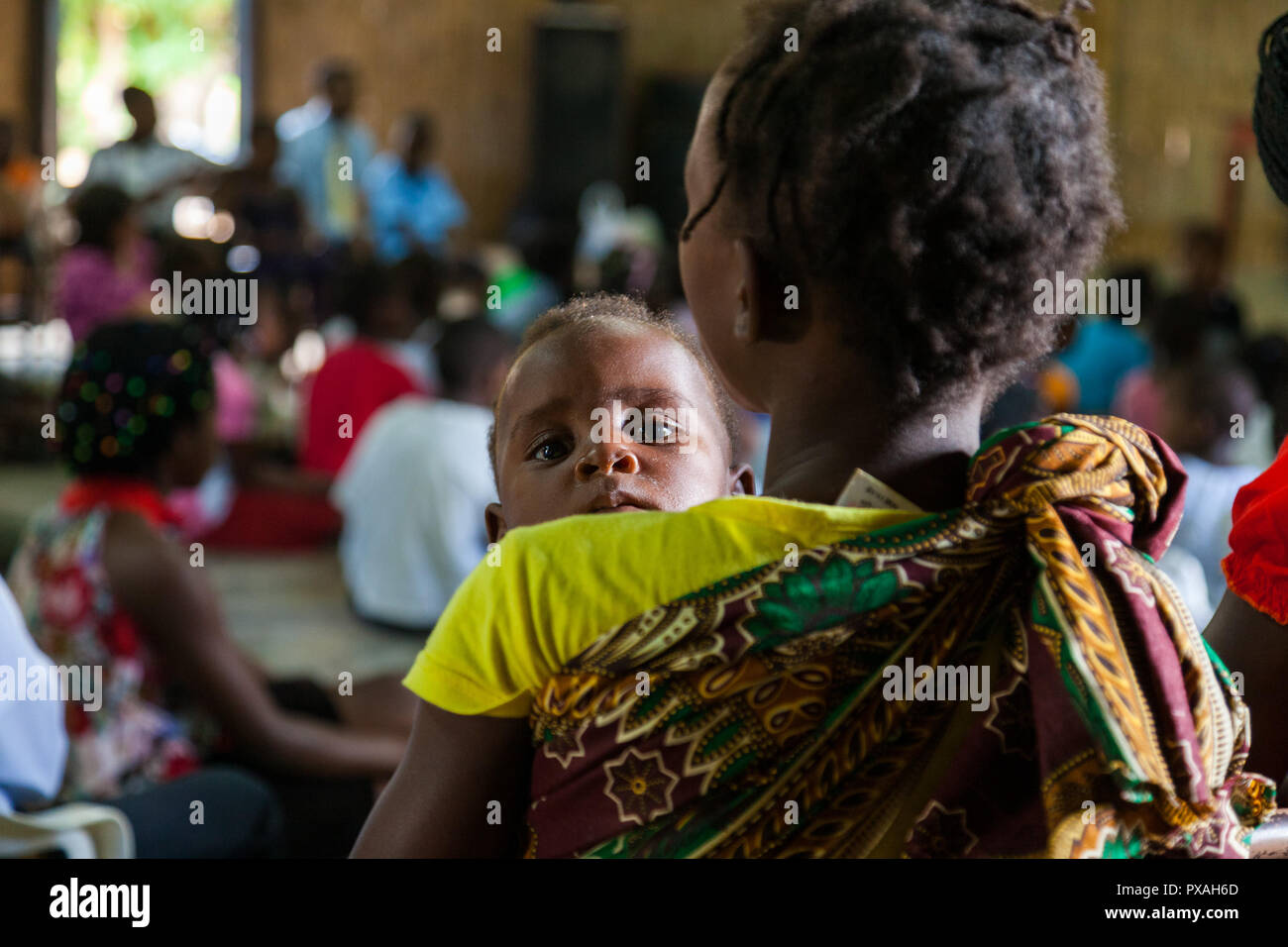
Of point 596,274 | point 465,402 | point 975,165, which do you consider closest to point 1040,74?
point 975,165

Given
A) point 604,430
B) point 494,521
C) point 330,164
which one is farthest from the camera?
point 330,164

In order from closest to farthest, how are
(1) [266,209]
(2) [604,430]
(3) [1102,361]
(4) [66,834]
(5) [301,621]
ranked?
(2) [604,430] < (4) [66,834] < (5) [301,621] < (3) [1102,361] < (1) [266,209]

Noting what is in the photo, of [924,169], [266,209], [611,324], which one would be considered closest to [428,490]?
[611,324]

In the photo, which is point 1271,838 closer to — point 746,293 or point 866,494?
point 866,494

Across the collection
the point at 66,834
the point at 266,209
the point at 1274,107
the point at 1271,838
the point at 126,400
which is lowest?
the point at 66,834

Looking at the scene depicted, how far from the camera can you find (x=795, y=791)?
841mm

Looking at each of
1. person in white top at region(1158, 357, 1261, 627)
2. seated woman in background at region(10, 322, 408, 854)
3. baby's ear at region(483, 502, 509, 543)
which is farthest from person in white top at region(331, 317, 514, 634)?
baby's ear at region(483, 502, 509, 543)

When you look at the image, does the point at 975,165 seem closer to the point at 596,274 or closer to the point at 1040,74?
the point at 1040,74

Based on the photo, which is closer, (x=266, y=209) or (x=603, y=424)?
(x=603, y=424)

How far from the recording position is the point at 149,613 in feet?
7.07

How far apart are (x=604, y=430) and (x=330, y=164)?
27.2 ft

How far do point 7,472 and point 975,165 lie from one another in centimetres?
575

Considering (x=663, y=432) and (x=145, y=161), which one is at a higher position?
(x=145, y=161)
